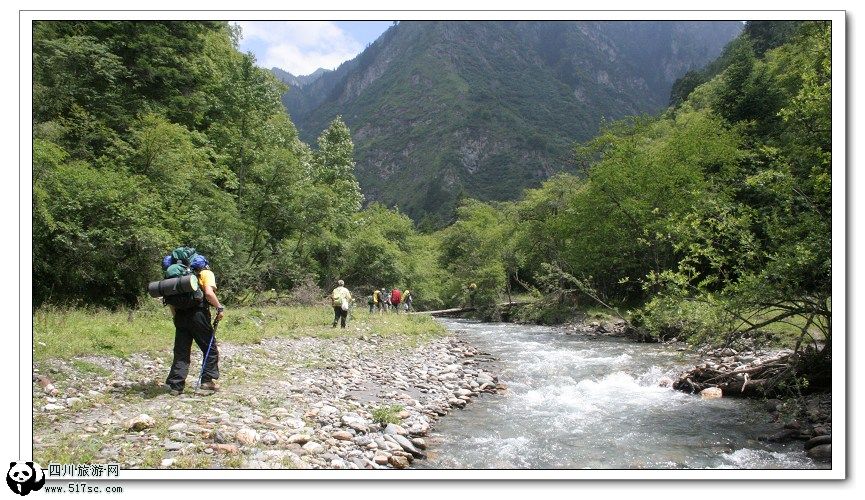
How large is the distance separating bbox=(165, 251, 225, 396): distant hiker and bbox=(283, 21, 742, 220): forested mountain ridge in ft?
422

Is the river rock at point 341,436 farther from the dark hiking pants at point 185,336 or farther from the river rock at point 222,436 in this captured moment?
the dark hiking pants at point 185,336

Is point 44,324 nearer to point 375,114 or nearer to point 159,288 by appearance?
point 159,288

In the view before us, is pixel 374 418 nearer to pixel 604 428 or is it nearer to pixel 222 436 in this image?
pixel 222 436

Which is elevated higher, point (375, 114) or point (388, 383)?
point (375, 114)

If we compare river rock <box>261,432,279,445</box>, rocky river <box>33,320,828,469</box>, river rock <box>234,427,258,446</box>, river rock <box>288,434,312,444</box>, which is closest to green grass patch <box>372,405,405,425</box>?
rocky river <box>33,320,828,469</box>

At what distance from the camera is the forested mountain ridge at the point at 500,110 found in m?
152

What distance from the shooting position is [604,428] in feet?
29.3

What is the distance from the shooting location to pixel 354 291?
41.7m

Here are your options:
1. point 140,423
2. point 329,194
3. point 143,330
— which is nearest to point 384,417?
point 140,423

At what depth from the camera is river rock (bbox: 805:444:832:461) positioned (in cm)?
674

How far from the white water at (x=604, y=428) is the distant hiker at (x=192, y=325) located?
11.3 feet
